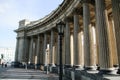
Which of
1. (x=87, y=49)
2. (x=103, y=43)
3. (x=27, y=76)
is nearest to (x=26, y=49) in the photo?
(x=27, y=76)

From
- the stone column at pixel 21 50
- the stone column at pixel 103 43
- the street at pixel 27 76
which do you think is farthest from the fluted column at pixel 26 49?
the stone column at pixel 103 43

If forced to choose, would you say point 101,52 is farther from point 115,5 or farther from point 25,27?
point 25,27

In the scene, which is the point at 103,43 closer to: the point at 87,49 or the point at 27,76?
the point at 87,49

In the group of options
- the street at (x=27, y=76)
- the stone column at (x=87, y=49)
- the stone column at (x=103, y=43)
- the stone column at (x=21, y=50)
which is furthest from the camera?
the stone column at (x=21, y=50)

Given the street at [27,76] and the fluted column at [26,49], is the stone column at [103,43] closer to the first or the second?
the street at [27,76]

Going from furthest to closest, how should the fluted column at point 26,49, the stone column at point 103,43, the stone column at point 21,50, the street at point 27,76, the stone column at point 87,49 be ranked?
the stone column at point 21,50, the fluted column at point 26,49, the street at point 27,76, the stone column at point 87,49, the stone column at point 103,43

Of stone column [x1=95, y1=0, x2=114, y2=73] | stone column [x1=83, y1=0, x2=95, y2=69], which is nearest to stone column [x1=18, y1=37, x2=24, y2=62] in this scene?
stone column [x1=83, y1=0, x2=95, y2=69]

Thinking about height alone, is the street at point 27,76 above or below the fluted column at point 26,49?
below

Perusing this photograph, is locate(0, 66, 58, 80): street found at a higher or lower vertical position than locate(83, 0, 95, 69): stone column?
lower

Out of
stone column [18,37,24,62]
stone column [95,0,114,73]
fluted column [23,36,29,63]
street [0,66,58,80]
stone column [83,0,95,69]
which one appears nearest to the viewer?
stone column [95,0,114,73]

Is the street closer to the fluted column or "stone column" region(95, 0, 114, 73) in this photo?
"stone column" region(95, 0, 114, 73)

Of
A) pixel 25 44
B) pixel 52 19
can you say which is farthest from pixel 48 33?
pixel 25 44

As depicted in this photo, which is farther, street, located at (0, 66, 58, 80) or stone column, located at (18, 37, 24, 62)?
stone column, located at (18, 37, 24, 62)

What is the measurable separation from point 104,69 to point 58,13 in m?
31.8
